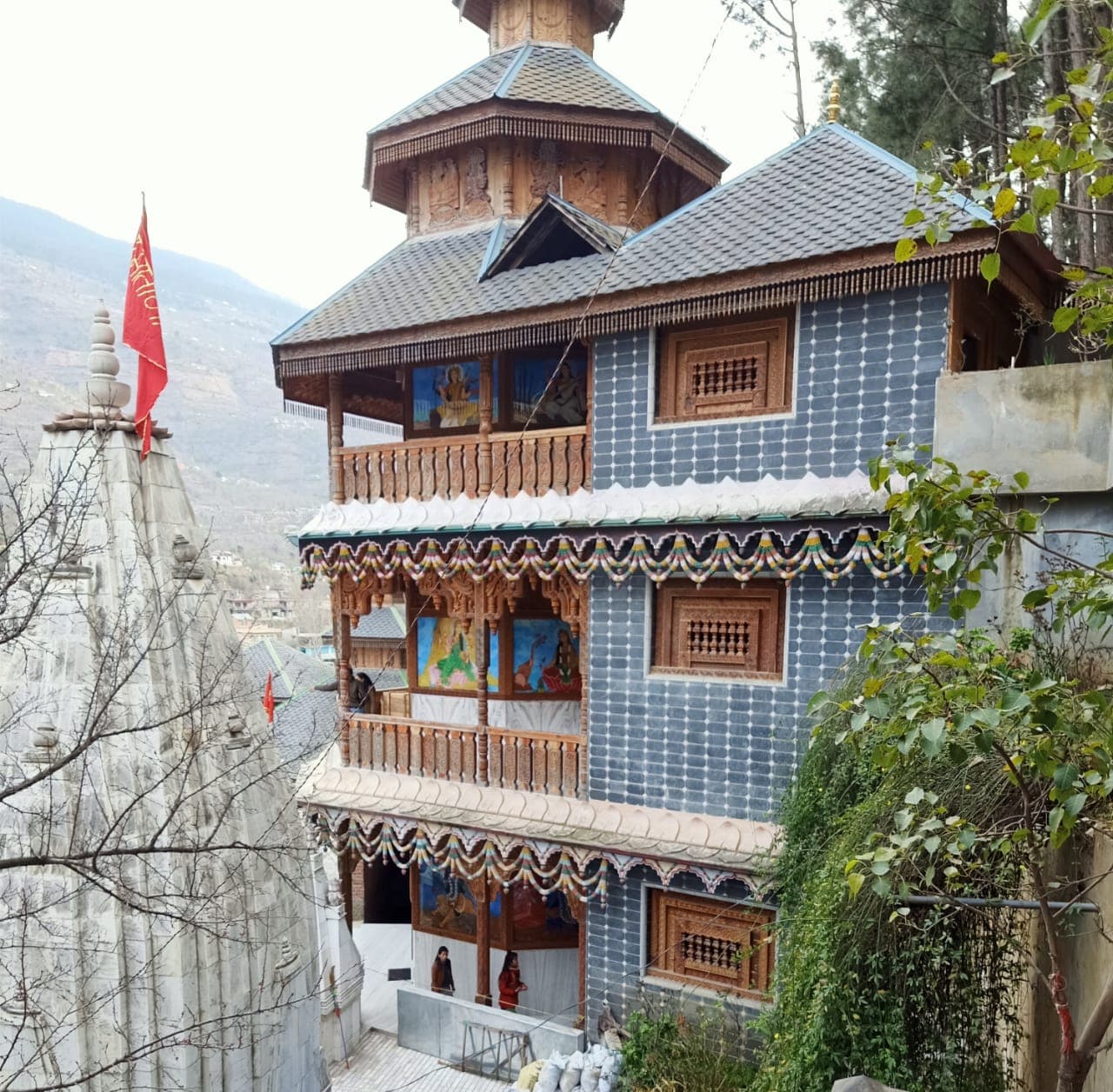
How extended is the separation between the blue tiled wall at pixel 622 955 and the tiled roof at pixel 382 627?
52.3 ft

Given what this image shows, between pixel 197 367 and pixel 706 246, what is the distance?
123568 mm

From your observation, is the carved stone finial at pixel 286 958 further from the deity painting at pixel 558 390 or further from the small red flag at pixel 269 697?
the deity painting at pixel 558 390

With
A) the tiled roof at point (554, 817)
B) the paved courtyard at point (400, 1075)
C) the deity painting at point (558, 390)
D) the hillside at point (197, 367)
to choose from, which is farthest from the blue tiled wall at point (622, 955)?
the hillside at point (197, 367)

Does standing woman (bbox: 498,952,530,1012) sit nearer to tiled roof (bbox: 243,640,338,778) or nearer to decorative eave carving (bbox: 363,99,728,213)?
tiled roof (bbox: 243,640,338,778)

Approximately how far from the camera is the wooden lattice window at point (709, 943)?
7.93 m

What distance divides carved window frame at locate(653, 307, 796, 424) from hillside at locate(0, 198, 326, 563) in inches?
2402

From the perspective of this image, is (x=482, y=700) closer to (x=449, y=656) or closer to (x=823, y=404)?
(x=449, y=656)

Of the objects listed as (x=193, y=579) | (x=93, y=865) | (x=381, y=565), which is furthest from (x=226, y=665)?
(x=381, y=565)

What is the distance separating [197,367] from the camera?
116375mm

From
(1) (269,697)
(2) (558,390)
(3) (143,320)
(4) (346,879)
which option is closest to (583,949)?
(4) (346,879)

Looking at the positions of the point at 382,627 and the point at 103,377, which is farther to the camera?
the point at 382,627

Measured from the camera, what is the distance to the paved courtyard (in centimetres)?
890

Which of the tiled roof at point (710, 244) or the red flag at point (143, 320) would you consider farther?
the tiled roof at point (710, 244)

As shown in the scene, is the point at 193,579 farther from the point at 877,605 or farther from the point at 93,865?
the point at 877,605
